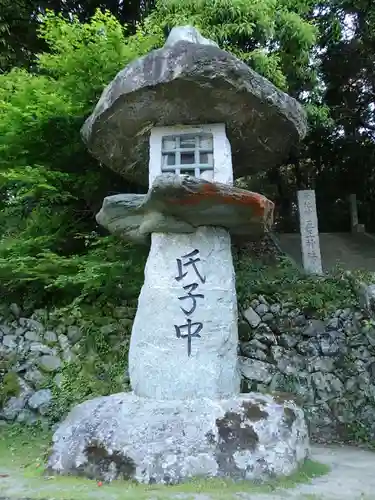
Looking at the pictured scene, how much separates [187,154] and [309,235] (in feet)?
15.1

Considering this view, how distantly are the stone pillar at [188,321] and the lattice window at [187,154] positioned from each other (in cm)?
22

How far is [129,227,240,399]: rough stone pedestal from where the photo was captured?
16.0ft

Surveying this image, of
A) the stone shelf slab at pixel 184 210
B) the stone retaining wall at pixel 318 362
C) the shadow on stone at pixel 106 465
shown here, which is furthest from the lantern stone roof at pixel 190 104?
the shadow on stone at pixel 106 465

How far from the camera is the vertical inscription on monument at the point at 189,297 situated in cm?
497

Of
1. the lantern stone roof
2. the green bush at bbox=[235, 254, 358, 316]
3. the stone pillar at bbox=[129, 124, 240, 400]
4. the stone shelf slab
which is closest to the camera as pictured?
the stone shelf slab

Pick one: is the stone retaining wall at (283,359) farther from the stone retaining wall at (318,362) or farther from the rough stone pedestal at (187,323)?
the rough stone pedestal at (187,323)

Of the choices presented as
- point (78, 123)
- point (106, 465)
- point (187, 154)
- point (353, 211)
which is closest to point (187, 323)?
point (106, 465)

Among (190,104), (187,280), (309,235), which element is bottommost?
(187,280)

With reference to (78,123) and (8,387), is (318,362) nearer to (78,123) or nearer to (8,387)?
(8,387)

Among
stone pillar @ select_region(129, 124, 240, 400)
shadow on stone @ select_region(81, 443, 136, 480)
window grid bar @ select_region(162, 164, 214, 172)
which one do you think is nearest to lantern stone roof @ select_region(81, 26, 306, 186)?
window grid bar @ select_region(162, 164, 214, 172)

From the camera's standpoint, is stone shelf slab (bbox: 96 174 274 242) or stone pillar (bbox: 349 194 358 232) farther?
stone pillar (bbox: 349 194 358 232)

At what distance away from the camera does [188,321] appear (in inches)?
197

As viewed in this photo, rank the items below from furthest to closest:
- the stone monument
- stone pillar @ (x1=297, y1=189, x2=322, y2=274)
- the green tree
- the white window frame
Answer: stone pillar @ (x1=297, y1=189, x2=322, y2=274) < the green tree < the white window frame < the stone monument

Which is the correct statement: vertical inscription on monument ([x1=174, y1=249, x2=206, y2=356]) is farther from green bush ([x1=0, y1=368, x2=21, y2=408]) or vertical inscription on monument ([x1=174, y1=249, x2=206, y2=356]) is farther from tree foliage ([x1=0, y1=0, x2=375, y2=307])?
green bush ([x1=0, y1=368, x2=21, y2=408])
